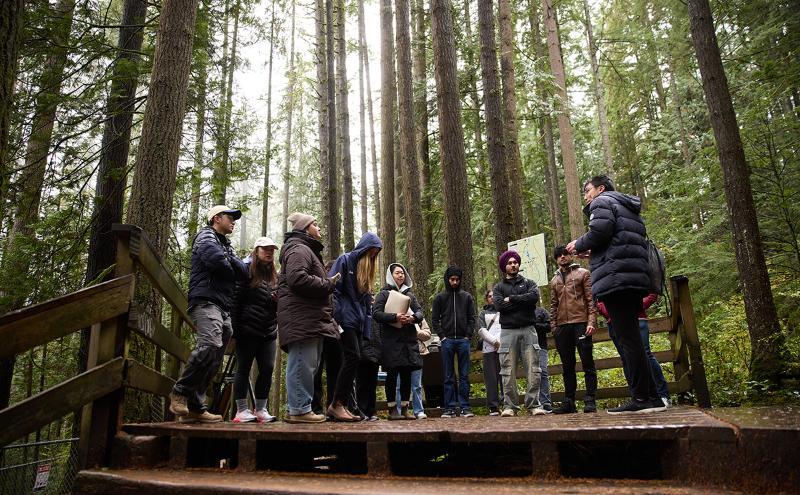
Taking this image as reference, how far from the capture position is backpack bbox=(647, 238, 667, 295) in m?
4.74

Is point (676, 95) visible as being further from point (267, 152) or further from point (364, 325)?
point (364, 325)

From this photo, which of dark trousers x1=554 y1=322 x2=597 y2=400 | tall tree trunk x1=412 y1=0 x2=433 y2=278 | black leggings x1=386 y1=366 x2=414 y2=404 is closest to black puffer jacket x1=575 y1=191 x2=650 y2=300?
dark trousers x1=554 y1=322 x2=597 y2=400

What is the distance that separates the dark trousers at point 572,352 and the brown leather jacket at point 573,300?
3.8 inches

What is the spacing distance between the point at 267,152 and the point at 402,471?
1054 cm

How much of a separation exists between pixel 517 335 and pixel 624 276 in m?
2.49

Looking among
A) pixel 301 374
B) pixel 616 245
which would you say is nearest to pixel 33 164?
pixel 301 374

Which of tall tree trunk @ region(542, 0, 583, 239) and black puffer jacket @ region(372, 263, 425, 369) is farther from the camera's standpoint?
tall tree trunk @ region(542, 0, 583, 239)

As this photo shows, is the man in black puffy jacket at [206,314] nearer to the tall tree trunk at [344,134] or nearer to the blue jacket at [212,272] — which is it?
the blue jacket at [212,272]

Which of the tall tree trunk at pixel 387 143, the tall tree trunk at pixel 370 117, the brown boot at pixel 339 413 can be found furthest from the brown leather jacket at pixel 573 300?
the tall tree trunk at pixel 370 117

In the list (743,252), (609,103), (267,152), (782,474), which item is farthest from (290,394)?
(609,103)

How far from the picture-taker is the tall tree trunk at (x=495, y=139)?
1049 centimetres

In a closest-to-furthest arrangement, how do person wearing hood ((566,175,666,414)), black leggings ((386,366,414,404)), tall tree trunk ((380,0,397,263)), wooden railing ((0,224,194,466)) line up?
1. wooden railing ((0,224,194,466))
2. person wearing hood ((566,175,666,414))
3. black leggings ((386,366,414,404))
4. tall tree trunk ((380,0,397,263))

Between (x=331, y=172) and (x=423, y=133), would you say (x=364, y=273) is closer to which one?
(x=331, y=172)

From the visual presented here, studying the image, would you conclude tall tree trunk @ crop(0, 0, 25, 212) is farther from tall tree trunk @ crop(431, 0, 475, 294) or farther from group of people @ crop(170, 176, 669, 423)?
tall tree trunk @ crop(431, 0, 475, 294)
